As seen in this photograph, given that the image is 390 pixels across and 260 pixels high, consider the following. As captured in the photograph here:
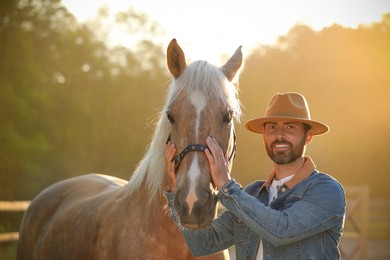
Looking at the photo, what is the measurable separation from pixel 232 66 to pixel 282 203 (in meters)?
1.05

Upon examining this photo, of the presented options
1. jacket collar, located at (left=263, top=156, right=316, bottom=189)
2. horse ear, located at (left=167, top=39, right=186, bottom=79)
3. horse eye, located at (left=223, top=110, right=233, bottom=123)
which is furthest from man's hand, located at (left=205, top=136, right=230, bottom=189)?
horse ear, located at (left=167, top=39, right=186, bottom=79)

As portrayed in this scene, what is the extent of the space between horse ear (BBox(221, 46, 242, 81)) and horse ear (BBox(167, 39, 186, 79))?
29 centimetres

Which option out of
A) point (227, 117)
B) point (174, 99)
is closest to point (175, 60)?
point (174, 99)

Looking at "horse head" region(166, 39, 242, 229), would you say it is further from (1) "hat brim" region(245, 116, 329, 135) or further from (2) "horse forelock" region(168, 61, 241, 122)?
(1) "hat brim" region(245, 116, 329, 135)

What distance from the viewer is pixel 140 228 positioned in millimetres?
3404

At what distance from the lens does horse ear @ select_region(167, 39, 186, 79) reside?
327cm

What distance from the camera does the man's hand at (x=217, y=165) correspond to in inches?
106

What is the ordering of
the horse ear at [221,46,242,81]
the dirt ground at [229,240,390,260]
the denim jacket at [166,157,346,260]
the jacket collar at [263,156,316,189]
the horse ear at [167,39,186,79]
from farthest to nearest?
the dirt ground at [229,240,390,260]
the horse ear at [221,46,242,81]
the horse ear at [167,39,186,79]
the jacket collar at [263,156,316,189]
the denim jacket at [166,157,346,260]

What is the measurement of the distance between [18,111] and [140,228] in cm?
1738

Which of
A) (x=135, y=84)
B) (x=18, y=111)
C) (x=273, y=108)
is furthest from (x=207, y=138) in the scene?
(x=135, y=84)

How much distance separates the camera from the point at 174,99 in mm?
3047

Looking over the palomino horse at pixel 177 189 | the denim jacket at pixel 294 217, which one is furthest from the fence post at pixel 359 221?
the denim jacket at pixel 294 217

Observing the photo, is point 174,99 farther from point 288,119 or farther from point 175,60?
point 288,119

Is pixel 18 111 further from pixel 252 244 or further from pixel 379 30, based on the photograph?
pixel 252 244
